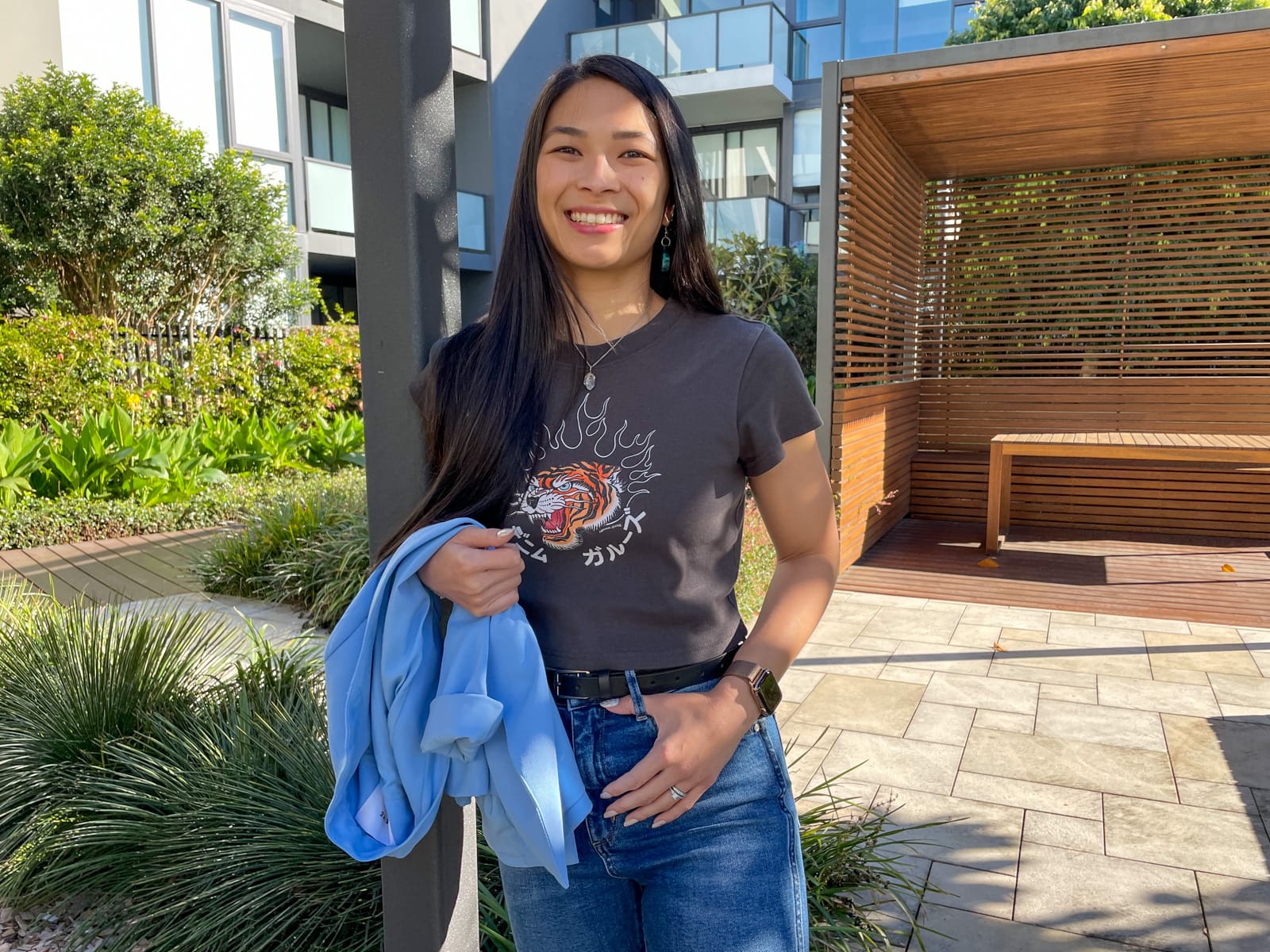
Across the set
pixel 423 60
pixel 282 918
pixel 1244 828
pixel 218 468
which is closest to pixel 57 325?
pixel 218 468

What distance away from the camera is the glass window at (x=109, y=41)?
35.5ft

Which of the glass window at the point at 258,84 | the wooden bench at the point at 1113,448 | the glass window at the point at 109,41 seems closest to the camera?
the wooden bench at the point at 1113,448

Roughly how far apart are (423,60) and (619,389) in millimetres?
673

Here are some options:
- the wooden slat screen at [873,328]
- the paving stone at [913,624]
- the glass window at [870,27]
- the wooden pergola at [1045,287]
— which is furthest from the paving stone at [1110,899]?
the glass window at [870,27]

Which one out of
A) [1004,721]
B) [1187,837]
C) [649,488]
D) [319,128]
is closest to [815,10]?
[319,128]

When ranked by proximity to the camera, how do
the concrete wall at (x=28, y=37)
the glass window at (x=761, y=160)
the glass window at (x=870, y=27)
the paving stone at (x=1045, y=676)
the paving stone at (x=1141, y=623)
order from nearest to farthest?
the paving stone at (x=1045, y=676)
the paving stone at (x=1141, y=623)
the concrete wall at (x=28, y=37)
the glass window at (x=870, y=27)
the glass window at (x=761, y=160)

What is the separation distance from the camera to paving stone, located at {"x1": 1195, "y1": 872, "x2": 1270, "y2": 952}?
8.07 feet

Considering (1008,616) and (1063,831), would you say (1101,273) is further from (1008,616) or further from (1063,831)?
(1063,831)

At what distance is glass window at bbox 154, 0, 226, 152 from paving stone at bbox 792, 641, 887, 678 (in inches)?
410

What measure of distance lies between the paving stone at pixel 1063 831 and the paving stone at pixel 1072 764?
0.91ft

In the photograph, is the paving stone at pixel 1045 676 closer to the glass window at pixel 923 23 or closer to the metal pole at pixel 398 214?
the metal pole at pixel 398 214

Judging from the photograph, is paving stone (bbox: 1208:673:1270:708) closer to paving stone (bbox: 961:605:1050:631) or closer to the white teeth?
paving stone (bbox: 961:605:1050:631)

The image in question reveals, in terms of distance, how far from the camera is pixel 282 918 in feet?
7.29

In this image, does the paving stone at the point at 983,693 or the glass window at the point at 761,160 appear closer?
the paving stone at the point at 983,693
